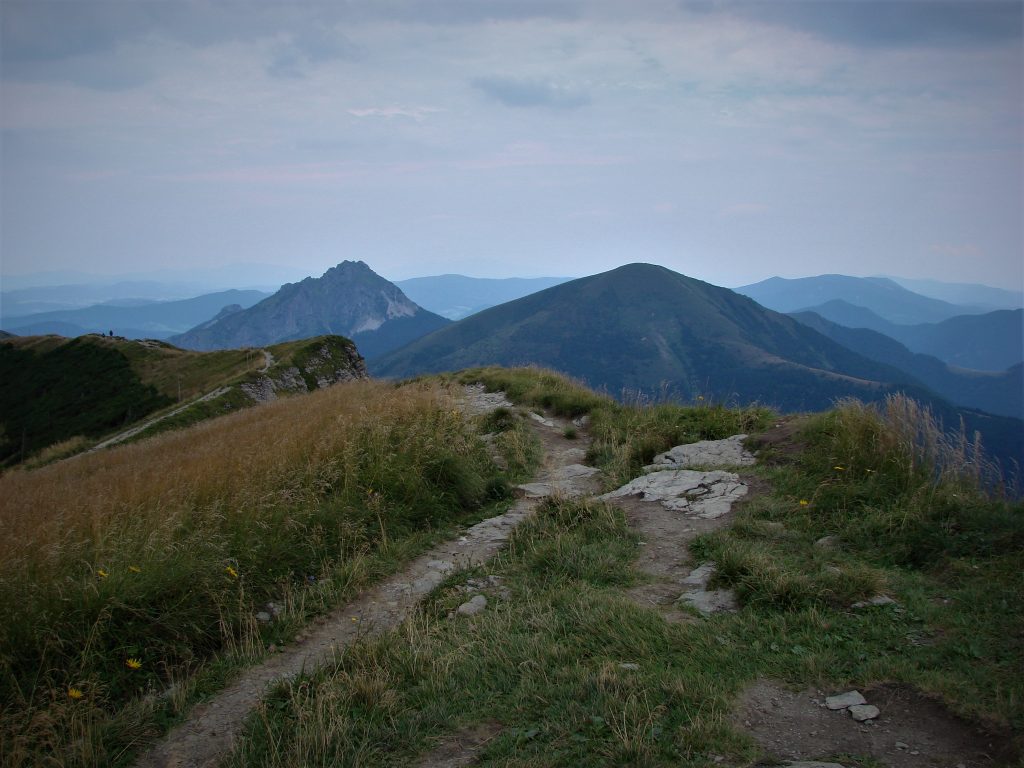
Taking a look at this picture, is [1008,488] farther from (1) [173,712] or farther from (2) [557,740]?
(1) [173,712]

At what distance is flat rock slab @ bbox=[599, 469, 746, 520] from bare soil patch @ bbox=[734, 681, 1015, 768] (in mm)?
3600

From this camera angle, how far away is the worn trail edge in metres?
3.91

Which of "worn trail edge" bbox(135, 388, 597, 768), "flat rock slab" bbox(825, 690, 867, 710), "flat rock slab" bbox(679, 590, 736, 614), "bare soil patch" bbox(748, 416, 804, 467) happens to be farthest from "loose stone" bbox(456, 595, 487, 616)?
"bare soil patch" bbox(748, 416, 804, 467)

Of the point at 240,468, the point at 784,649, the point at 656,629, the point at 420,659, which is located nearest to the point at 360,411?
the point at 240,468

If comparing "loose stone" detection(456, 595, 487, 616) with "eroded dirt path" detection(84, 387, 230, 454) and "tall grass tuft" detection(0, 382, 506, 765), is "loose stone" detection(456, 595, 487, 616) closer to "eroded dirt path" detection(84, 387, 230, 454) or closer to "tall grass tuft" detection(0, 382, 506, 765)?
"tall grass tuft" detection(0, 382, 506, 765)

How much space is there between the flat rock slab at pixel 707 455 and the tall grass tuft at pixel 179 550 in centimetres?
296

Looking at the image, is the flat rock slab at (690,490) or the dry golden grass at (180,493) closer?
the dry golden grass at (180,493)

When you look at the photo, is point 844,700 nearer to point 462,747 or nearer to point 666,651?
point 666,651

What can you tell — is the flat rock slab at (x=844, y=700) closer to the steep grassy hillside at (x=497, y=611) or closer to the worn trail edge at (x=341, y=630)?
the steep grassy hillside at (x=497, y=611)

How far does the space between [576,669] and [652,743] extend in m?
0.87

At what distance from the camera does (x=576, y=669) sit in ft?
13.8

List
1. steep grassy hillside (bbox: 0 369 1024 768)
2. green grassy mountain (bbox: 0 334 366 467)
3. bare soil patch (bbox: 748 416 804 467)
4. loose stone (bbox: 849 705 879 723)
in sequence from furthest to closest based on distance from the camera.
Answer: green grassy mountain (bbox: 0 334 366 467), bare soil patch (bbox: 748 416 804 467), steep grassy hillside (bbox: 0 369 1024 768), loose stone (bbox: 849 705 879 723)

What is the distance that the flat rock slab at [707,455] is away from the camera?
941 cm

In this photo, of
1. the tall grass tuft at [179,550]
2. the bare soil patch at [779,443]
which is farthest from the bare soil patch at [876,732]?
the bare soil patch at [779,443]
